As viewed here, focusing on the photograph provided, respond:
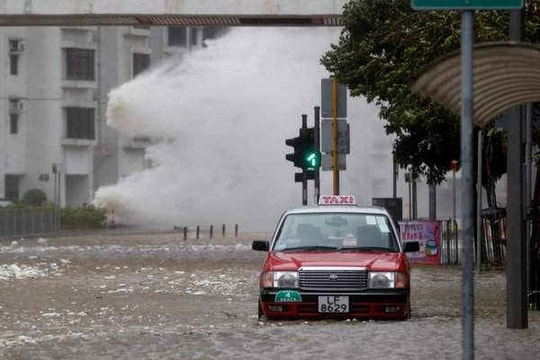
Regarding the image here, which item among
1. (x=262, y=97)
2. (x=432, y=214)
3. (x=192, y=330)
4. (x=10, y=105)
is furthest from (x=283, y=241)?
(x=10, y=105)

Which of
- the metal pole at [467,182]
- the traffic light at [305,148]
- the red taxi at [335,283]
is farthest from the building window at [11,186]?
the metal pole at [467,182]

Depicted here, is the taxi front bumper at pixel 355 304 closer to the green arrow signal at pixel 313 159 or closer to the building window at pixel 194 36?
the green arrow signal at pixel 313 159

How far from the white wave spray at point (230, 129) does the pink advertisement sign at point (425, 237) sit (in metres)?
25.0

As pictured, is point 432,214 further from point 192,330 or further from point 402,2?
point 192,330

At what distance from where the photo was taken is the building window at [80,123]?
63625 mm

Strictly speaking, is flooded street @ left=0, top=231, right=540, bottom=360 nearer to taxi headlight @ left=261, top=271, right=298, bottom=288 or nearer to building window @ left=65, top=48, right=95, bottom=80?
taxi headlight @ left=261, top=271, right=298, bottom=288

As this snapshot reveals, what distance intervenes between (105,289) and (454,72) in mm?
12831

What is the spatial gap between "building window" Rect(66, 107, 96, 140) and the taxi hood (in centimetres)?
5068

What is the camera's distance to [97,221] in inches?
2234

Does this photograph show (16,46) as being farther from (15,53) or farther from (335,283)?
(335,283)

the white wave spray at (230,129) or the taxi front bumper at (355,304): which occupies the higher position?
the white wave spray at (230,129)

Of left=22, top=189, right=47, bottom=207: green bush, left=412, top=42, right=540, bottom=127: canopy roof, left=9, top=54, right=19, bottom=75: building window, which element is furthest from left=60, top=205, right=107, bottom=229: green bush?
left=412, top=42, right=540, bottom=127: canopy roof

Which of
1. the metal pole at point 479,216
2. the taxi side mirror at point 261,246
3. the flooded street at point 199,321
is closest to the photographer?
the flooded street at point 199,321

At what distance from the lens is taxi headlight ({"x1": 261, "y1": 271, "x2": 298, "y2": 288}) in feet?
44.2
